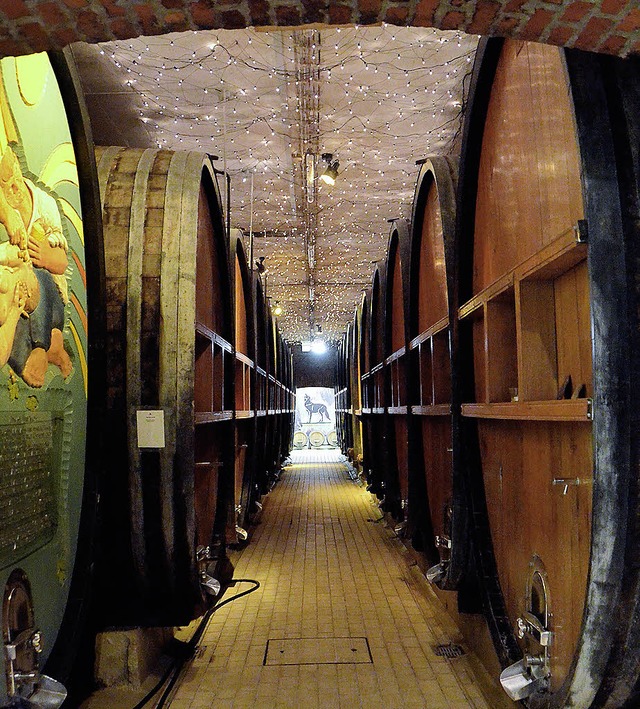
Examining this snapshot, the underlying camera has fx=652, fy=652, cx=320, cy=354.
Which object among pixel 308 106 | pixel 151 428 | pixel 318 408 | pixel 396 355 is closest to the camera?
pixel 151 428

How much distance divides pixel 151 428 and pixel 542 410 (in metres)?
1.55

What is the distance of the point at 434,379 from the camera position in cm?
358

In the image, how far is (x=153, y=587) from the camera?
280 cm

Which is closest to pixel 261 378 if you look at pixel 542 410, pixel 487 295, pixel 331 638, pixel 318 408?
pixel 331 638

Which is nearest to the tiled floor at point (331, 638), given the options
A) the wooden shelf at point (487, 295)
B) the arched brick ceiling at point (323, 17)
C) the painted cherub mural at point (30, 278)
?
the wooden shelf at point (487, 295)

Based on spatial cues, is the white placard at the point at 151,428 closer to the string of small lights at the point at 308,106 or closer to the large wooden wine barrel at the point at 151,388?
the large wooden wine barrel at the point at 151,388

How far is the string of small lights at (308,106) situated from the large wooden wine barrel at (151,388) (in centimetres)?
200

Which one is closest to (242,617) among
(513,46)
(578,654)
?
(578,654)

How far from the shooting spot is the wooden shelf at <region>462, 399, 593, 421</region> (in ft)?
4.83

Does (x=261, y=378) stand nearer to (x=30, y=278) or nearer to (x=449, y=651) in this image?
(x=449, y=651)

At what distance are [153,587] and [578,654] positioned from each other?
6.11 feet

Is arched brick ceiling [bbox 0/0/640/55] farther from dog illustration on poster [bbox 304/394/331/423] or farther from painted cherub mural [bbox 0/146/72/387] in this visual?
dog illustration on poster [bbox 304/394/331/423]

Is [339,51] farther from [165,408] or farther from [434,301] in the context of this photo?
[165,408]

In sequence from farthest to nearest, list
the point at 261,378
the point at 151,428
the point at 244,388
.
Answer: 1. the point at 261,378
2. the point at 244,388
3. the point at 151,428
